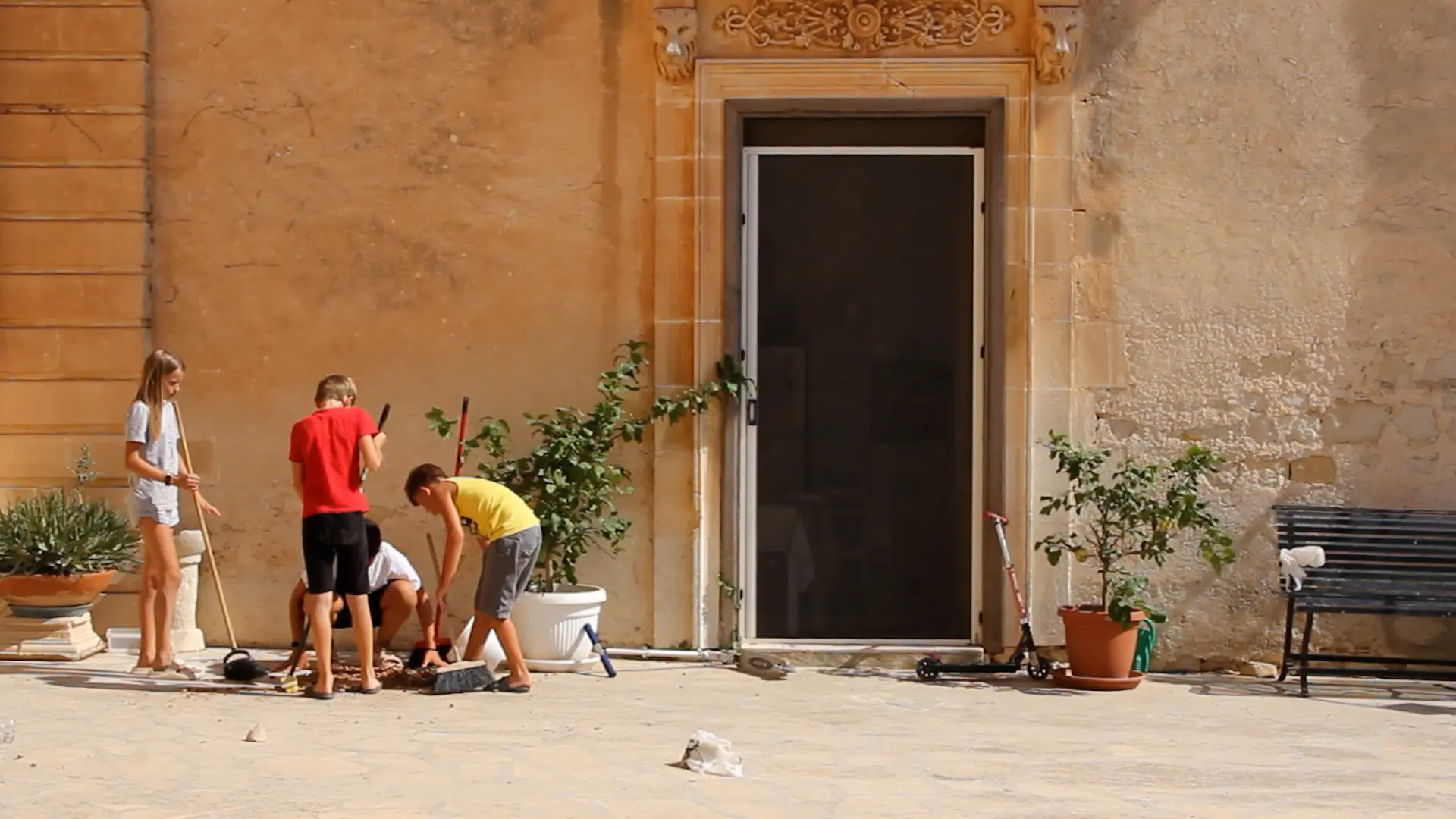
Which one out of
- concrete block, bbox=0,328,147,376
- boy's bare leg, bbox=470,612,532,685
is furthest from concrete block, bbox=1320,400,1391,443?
concrete block, bbox=0,328,147,376

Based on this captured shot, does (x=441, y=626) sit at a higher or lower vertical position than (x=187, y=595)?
lower

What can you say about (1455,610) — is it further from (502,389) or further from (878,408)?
(502,389)

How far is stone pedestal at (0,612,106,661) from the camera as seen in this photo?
26.3 ft

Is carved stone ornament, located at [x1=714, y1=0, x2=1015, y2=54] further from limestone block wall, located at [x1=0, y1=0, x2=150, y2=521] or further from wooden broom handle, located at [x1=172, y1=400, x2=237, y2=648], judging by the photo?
wooden broom handle, located at [x1=172, y1=400, x2=237, y2=648]

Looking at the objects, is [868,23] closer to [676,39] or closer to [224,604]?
[676,39]

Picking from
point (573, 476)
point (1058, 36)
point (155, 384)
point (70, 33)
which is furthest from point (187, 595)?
point (1058, 36)

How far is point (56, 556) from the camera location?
789 centimetres

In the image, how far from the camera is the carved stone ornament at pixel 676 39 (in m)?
8.25

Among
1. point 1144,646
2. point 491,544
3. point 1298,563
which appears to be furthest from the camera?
point 1144,646

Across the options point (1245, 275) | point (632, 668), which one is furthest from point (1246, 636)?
point (632, 668)

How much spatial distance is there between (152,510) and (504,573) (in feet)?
5.53

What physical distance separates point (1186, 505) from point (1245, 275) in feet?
4.41

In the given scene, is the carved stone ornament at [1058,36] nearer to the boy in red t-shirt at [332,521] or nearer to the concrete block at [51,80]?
the boy in red t-shirt at [332,521]

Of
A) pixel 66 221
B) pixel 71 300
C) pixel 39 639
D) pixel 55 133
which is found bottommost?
pixel 39 639
